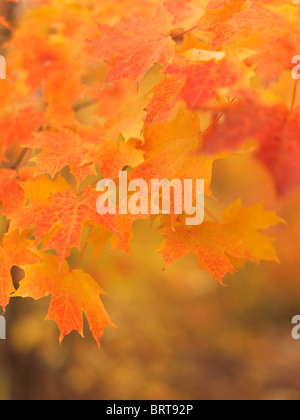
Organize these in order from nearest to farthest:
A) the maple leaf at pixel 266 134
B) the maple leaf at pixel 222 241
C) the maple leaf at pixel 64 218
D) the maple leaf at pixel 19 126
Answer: the maple leaf at pixel 266 134 < the maple leaf at pixel 64 218 < the maple leaf at pixel 222 241 < the maple leaf at pixel 19 126

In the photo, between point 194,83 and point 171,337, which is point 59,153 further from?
point 171,337

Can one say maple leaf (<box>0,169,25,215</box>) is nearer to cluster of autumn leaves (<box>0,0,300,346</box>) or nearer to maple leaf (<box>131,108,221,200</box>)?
cluster of autumn leaves (<box>0,0,300,346</box>)

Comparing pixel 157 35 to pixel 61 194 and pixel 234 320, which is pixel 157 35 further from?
pixel 234 320

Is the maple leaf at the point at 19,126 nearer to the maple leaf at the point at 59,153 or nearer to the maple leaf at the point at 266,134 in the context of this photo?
the maple leaf at the point at 59,153

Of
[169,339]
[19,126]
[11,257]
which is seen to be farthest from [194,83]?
[169,339]

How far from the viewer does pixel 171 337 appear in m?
4.84

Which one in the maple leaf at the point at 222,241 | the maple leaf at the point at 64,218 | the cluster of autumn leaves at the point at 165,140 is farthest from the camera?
the maple leaf at the point at 222,241

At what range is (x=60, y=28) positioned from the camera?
2.29 metres

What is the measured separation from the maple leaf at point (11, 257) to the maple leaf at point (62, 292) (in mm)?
59

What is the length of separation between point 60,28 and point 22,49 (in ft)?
0.84

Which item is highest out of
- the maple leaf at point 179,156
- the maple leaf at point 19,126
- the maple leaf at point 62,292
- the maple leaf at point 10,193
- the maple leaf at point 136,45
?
the maple leaf at point 19,126

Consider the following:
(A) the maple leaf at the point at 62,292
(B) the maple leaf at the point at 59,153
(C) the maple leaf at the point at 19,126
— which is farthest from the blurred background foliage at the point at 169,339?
Result: (B) the maple leaf at the point at 59,153

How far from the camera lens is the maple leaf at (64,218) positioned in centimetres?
104

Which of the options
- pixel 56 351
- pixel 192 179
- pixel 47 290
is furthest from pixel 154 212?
pixel 56 351
